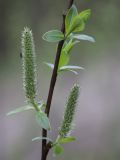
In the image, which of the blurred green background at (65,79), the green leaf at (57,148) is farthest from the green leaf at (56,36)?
the blurred green background at (65,79)

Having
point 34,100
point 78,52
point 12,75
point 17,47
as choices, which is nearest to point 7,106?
point 12,75

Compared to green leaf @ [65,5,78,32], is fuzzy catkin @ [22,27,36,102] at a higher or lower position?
lower

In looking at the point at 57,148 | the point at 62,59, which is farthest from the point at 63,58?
the point at 57,148

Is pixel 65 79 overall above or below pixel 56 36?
below

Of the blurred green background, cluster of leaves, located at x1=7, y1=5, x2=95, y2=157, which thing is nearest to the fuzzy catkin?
cluster of leaves, located at x1=7, y1=5, x2=95, y2=157

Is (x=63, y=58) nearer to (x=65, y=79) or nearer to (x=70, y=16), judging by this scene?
(x=70, y=16)

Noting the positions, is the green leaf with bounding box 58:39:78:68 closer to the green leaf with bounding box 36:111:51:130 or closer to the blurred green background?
the green leaf with bounding box 36:111:51:130

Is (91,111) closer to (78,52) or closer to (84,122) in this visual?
(84,122)
